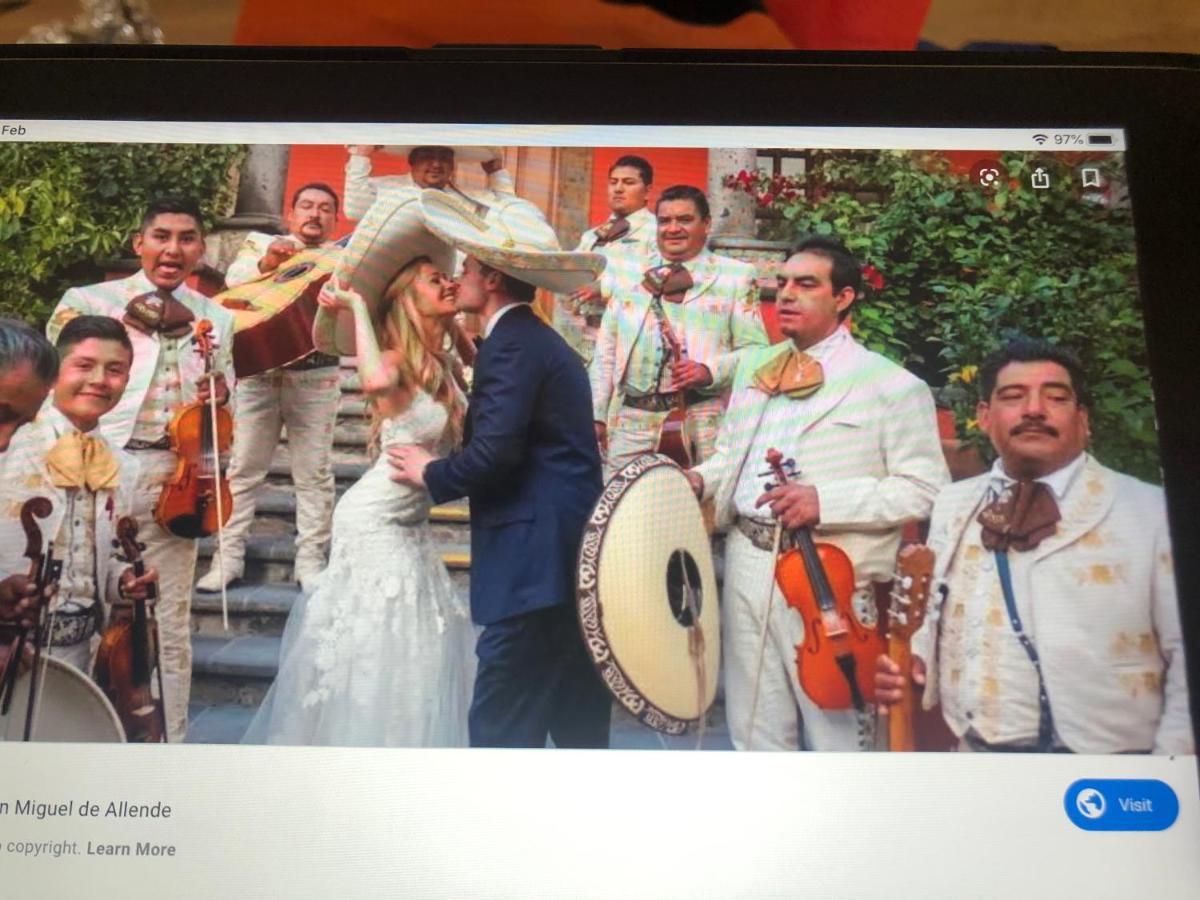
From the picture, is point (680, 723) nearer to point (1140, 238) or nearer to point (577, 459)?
point (577, 459)

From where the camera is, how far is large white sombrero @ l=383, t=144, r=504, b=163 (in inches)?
27.4

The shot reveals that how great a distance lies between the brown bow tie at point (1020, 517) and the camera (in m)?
0.65

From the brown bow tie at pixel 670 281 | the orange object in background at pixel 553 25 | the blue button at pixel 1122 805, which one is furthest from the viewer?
the orange object in background at pixel 553 25

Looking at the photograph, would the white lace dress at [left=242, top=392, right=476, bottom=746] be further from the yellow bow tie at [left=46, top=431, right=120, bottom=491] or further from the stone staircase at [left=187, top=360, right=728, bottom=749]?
the yellow bow tie at [left=46, top=431, right=120, bottom=491]

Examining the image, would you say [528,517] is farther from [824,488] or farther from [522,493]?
[824,488]

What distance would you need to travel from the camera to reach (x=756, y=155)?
70 cm

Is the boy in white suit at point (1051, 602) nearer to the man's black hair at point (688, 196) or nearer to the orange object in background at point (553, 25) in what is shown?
the man's black hair at point (688, 196)

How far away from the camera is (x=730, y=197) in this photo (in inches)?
27.2

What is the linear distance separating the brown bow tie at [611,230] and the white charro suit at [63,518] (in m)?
0.36

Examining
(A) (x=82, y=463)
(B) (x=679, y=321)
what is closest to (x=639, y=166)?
(B) (x=679, y=321)

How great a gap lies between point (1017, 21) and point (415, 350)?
640mm

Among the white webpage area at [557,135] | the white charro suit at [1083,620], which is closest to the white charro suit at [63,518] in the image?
the white webpage area at [557,135]

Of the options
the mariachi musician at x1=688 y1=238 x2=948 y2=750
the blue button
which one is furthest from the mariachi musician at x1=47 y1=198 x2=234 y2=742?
the blue button

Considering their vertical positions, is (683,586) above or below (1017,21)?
below
